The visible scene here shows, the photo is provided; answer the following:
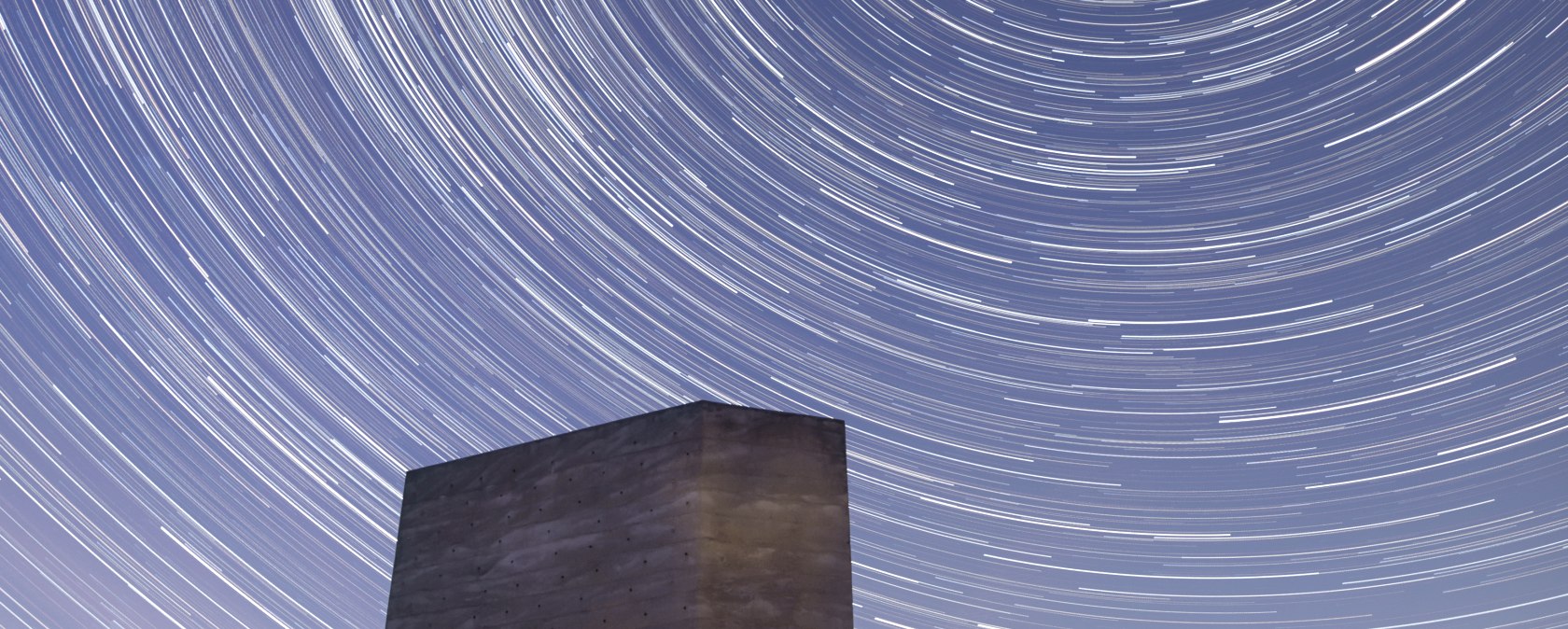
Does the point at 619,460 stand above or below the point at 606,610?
above

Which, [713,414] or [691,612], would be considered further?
[713,414]

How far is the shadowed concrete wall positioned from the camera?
389 inches

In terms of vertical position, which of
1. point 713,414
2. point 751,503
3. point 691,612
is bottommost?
point 691,612

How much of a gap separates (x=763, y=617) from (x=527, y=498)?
249 centimetres

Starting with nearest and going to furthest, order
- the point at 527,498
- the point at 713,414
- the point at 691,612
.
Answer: the point at 691,612 < the point at 713,414 < the point at 527,498

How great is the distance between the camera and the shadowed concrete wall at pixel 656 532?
32.4 feet

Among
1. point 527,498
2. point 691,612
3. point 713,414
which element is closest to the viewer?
point 691,612

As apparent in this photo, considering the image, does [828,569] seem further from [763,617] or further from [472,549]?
[472,549]

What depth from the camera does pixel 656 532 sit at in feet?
33.3

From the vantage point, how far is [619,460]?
10.7 metres

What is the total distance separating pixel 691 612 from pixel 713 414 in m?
1.53

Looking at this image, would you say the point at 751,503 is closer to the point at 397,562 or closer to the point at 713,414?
the point at 713,414

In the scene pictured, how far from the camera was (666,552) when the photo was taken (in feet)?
32.8

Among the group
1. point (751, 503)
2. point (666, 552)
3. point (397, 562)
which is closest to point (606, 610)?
point (666, 552)
